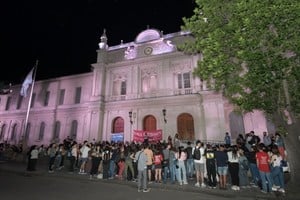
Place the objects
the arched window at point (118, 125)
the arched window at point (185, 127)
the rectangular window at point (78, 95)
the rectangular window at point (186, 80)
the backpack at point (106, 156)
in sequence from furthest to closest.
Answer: the rectangular window at point (78, 95) < the arched window at point (118, 125) < the rectangular window at point (186, 80) < the arched window at point (185, 127) < the backpack at point (106, 156)

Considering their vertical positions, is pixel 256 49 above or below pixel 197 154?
above

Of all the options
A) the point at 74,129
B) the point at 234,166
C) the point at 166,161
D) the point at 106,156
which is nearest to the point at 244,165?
the point at 234,166

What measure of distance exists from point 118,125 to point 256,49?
61.0 ft

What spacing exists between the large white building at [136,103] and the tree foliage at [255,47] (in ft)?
34.4

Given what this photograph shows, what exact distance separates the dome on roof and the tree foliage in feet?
52.2

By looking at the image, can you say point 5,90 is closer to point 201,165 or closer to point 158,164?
point 158,164

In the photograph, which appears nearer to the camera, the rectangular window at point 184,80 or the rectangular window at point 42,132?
the rectangular window at point 184,80

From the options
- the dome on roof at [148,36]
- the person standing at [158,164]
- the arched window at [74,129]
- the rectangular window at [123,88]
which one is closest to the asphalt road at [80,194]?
the person standing at [158,164]

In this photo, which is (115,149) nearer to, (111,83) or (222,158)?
(222,158)

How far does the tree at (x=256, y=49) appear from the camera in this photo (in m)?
7.41

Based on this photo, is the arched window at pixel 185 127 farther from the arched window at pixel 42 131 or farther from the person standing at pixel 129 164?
the arched window at pixel 42 131

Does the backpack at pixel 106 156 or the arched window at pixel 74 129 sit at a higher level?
the arched window at pixel 74 129

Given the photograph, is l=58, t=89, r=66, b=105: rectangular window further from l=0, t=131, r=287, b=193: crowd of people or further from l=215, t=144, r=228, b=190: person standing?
l=215, t=144, r=228, b=190: person standing

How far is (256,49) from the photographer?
26.7 ft
